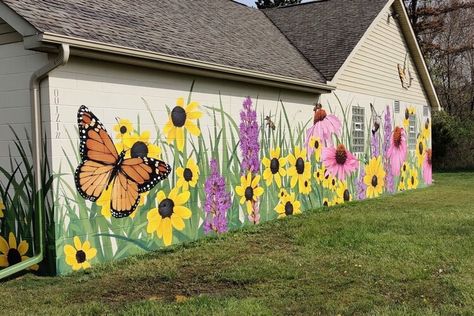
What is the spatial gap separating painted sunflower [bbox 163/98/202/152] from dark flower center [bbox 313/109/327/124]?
13.7 ft

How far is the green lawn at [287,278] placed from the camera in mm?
5301

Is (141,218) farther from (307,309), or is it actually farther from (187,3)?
(187,3)

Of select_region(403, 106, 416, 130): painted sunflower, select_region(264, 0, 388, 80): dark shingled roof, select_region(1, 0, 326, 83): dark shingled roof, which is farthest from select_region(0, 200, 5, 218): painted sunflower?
select_region(403, 106, 416, 130): painted sunflower

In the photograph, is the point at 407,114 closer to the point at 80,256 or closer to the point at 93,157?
the point at 93,157

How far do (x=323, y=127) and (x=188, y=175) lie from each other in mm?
4965

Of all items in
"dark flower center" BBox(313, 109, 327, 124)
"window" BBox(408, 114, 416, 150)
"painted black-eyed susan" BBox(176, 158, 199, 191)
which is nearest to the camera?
"painted black-eyed susan" BBox(176, 158, 199, 191)

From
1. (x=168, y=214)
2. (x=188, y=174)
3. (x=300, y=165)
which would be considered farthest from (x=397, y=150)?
(x=168, y=214)

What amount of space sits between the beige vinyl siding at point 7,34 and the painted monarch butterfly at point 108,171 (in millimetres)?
1160

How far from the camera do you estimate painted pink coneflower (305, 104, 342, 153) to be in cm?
1216

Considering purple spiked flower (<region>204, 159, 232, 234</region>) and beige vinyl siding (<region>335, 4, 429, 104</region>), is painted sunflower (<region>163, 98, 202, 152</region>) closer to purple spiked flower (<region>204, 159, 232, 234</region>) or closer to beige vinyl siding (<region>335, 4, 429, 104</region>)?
purple spiked flower (<region>204, 159, 232, 234</region>)

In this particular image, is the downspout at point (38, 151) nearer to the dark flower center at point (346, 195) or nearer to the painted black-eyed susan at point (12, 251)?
the painted black-eyed susan at point (12, 251)

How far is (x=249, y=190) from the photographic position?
33.3ft

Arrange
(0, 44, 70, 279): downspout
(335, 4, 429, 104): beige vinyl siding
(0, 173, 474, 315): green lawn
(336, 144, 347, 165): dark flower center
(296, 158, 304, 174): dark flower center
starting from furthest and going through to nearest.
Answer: (335, 4, 429, 104): beige vinyl siding → (336, 144, 347, 165): dark flower center → (296, 158, 304, 174): dark flower center → (0, 44, 70, 279): downspout → (0, 173, 474, 315): green lawn

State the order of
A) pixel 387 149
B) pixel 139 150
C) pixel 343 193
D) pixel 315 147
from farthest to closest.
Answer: pixel 387 149 < pixel 343 193 < pixel 315 147 < pixel 139 150
